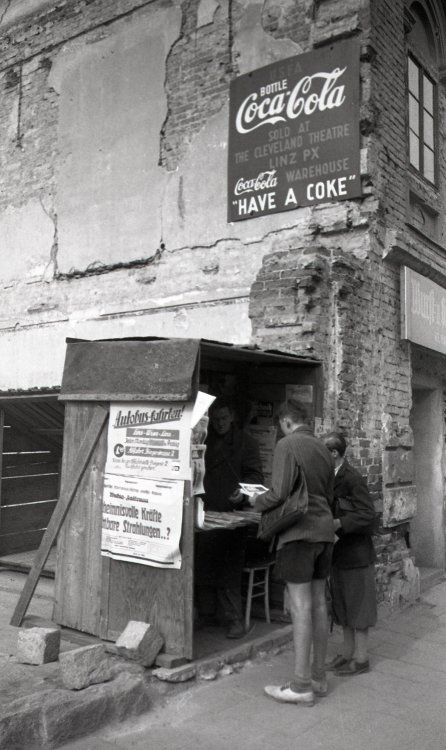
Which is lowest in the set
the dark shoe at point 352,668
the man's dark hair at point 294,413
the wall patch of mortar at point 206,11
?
the dark shoe at point 352,668

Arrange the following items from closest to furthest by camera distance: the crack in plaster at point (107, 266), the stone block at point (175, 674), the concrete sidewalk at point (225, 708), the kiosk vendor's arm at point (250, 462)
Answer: the concrete sidewalk at point (225, 708) < the stone block at point (175, 674) < the kiosk vendor's arm at point (250, 462) < the crack in plaster at point (107, 266)

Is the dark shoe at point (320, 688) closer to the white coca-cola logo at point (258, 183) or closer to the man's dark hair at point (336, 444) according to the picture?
the man's dark hair at point (336, 444)

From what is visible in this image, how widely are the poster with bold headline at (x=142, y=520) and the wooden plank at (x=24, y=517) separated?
4.23 metres

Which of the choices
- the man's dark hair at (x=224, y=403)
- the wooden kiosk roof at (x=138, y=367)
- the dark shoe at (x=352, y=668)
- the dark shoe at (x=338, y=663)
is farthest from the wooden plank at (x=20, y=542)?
the dark shoe at (x=352, y=668)

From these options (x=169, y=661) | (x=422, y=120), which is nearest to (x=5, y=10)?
(x=422, y=120)

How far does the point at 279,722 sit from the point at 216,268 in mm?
4642

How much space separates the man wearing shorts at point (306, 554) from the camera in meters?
4.35

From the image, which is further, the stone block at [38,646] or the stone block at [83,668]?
the stone block at [38,646]

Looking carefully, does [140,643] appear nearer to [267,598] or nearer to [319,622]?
[319,622]

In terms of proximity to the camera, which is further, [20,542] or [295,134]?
[20,542]

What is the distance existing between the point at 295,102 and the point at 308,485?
443 centimetres

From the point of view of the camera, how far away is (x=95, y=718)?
3.92 metres

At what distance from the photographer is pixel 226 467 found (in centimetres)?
617

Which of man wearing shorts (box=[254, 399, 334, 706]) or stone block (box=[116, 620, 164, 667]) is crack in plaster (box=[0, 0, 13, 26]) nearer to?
man wearing shorts (box=[254, 399, 334, 706])
